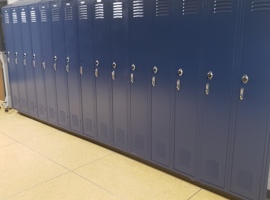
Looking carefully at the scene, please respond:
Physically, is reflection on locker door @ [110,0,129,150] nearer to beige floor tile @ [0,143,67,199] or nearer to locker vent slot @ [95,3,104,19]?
locker vent slot @ [95,3,104,19]

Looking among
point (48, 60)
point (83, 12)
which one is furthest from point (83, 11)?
point (48, 60)

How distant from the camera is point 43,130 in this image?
188 inches

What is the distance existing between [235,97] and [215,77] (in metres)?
0.26

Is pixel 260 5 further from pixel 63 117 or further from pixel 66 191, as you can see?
pixel 63 117

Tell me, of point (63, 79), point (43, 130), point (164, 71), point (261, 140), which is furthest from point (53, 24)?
point (261, 140)

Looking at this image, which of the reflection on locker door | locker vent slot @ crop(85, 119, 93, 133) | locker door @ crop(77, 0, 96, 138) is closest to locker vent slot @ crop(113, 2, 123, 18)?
the reflection on locker door

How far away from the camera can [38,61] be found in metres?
4.79

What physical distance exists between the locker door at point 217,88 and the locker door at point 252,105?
106 millimetres

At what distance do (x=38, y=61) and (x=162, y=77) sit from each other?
2.74m

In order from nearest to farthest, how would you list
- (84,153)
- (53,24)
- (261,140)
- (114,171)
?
(261,140)
(114,171)
(84,153)
(53,24)

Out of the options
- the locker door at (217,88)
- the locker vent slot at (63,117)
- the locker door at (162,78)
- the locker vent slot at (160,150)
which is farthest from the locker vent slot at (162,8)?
the locker vent slot at (63,117)

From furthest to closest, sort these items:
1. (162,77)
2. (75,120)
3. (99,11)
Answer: (75,120) → (99,11) → (162,77)

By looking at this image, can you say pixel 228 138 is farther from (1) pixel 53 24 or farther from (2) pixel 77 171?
(1) pixel 53 24

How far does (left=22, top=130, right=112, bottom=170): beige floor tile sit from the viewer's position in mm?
3617
